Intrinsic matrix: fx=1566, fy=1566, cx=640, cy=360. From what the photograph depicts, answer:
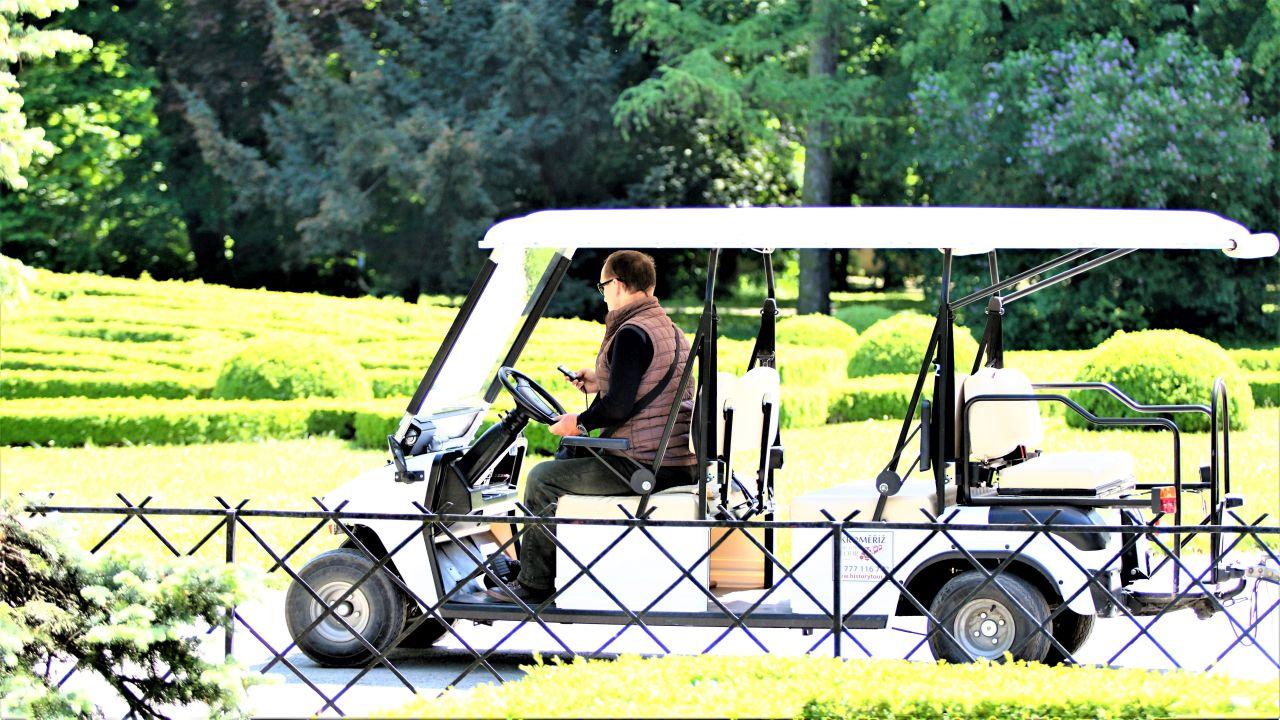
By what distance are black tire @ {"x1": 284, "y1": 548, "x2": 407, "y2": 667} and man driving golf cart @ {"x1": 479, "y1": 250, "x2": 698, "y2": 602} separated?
43 cm

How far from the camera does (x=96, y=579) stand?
187 inches

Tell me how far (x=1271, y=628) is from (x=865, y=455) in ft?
19.1

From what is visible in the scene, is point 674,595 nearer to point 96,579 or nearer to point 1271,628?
point 96,579

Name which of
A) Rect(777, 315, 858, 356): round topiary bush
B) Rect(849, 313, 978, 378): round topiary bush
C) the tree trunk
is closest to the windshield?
Rect(849, 313, 978, 378): round topiary bush

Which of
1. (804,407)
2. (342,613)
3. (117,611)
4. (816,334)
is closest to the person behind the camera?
(117,611)

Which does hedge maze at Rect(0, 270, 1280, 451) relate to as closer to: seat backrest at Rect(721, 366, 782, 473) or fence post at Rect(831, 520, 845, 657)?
seat backrest at Rect(721, 366, 782, 473)

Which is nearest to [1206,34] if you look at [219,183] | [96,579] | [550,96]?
[550,96]

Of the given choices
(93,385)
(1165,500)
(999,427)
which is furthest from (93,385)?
(1165,500)

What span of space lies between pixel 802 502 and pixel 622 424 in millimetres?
787

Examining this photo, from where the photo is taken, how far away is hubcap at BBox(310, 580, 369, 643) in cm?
648

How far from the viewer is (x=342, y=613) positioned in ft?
21.4

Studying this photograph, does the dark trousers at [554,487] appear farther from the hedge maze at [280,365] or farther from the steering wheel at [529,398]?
the hedge maze at [280,365]

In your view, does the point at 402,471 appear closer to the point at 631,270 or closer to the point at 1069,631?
the point at 631,270

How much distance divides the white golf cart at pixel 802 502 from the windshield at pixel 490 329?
1 centimetres
